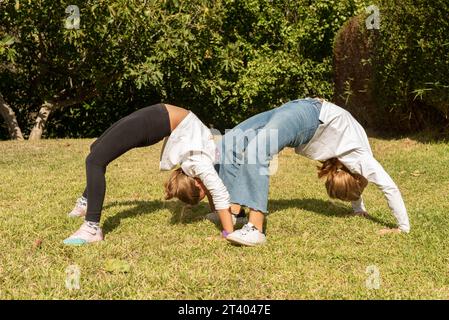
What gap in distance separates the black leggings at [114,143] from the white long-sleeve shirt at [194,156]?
0.13 metres

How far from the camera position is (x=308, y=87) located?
13344 millimetres

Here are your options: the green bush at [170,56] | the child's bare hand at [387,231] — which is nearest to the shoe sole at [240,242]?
the child's bare hand at [387,231]

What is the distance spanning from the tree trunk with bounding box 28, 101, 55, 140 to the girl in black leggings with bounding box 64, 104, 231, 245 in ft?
28.0

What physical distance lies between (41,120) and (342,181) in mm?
9270

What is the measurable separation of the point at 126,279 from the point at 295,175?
4551 millimetres

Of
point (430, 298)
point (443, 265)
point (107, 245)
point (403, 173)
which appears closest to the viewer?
point (430, 298)

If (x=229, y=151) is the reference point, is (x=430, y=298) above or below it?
below

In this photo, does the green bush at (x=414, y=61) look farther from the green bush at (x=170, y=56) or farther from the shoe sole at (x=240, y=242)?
the shoe sole at (x=240, y=242)

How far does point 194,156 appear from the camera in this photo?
4.46 metres

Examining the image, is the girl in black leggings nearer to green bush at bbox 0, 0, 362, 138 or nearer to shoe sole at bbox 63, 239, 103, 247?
shoe sole at bbox 63, 239, 103, 247

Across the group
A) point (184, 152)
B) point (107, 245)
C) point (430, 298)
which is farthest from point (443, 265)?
point (107, 245)

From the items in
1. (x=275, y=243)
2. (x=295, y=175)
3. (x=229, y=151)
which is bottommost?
(x=295, y=175)
